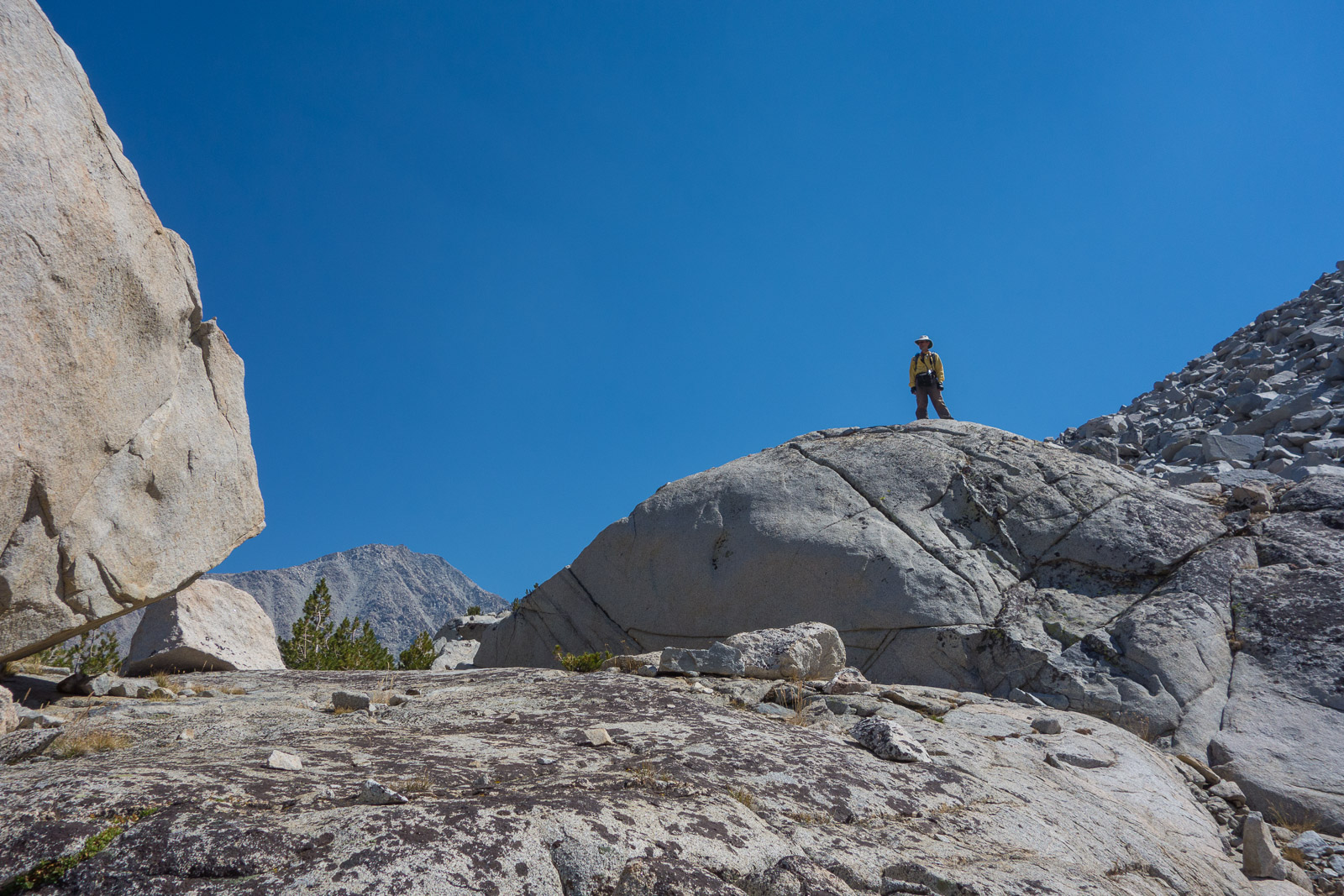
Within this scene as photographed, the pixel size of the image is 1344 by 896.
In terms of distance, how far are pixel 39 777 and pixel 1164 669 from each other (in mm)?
10755

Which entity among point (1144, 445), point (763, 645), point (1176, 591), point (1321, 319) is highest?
point (1321, 319)

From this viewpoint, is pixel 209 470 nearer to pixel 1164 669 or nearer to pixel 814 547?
pixel 814 547

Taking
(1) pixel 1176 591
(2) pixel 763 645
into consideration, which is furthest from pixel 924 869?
(1) pixel 1176 591

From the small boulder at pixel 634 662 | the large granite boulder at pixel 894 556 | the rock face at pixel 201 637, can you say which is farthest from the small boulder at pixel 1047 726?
the rock face at pixel 201 637

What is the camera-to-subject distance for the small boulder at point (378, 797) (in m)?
3.89

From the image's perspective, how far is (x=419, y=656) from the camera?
16.1 metres

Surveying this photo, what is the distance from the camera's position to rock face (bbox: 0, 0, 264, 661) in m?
6.27

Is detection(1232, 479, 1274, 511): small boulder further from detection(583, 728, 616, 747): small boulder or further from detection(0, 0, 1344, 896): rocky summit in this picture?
detection(583, 728, 616, 747): small boulder

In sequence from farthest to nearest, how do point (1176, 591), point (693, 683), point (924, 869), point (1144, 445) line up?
1. point (1144, 445)
2. point (1176, 591)
3. point (693, 683)
4. point (924, 869)

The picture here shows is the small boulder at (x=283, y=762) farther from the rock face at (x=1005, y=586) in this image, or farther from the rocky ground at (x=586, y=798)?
the rock face at (x=1005, y=586)

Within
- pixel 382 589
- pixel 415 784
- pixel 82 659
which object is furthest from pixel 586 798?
pixel 382 589

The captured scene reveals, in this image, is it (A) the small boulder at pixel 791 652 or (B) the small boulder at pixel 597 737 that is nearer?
(B) the small boulder at pixel 597 737

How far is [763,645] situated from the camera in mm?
8758

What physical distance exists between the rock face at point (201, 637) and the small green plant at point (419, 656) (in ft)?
14.1
